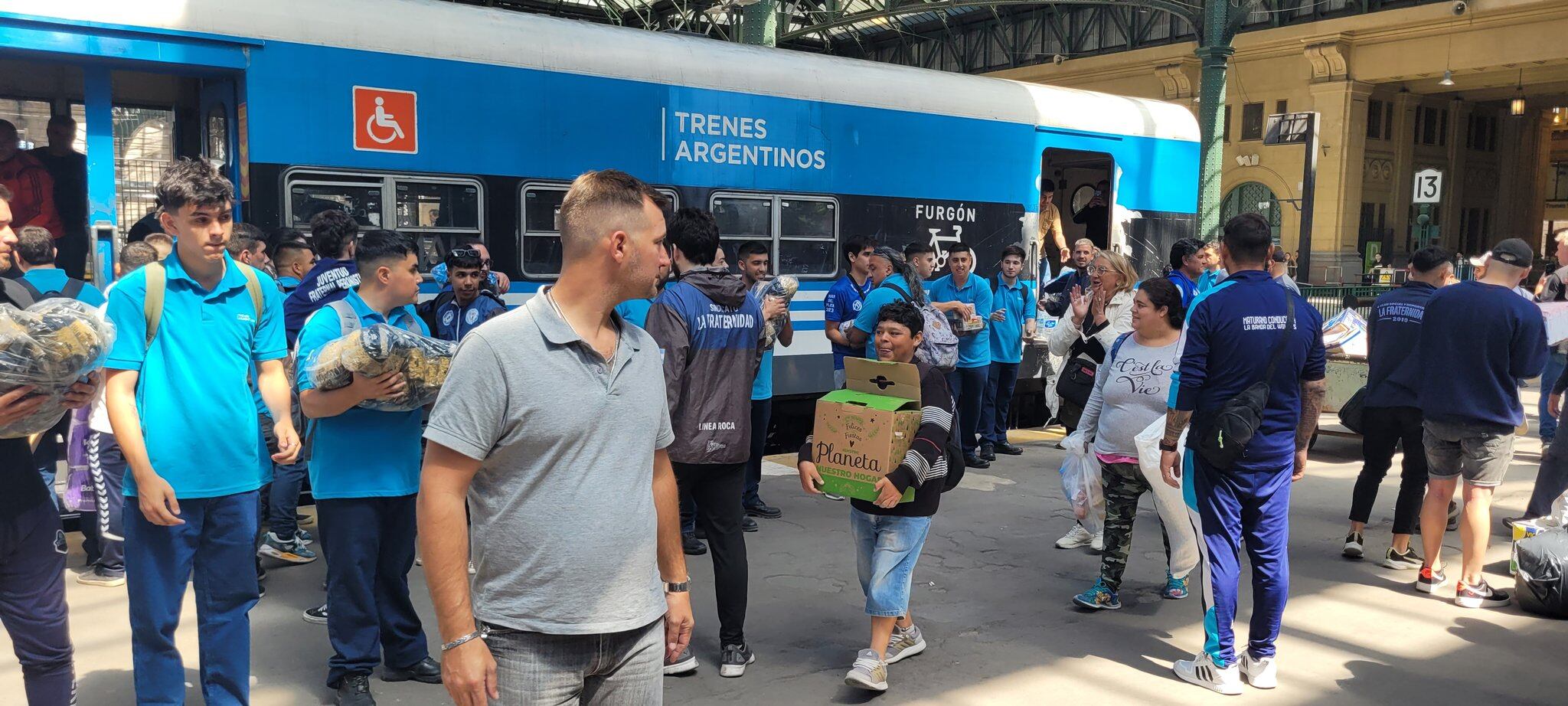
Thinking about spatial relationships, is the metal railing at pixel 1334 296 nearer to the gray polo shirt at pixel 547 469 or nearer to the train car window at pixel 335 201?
the train car window at pixel 335 201

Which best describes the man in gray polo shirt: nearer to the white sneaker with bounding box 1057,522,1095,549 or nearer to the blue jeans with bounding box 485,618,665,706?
the blue jeans with bounding box 485,618,665,706

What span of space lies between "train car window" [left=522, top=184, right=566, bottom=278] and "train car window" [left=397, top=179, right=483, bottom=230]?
14.1 inches

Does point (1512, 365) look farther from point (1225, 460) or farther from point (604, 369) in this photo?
point (604, 369)

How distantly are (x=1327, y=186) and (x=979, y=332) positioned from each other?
27394 millimetres

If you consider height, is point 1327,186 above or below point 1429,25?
below

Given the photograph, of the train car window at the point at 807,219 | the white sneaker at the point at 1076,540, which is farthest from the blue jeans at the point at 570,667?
the train car window at the point at 807,219

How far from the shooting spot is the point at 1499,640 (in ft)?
18.2

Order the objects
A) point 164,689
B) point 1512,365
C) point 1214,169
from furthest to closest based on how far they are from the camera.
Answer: point 1214,169
point 1512,365
point 164,689

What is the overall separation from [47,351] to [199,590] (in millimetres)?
1139

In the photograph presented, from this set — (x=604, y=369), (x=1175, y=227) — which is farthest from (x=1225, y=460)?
(x=1175, y=227)

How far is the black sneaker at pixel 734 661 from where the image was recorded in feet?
16.0

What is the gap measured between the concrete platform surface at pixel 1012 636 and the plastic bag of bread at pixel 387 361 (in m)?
1.26

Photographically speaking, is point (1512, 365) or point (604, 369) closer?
point (604, 369)

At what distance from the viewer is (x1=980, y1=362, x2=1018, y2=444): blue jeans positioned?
32.5 ft
